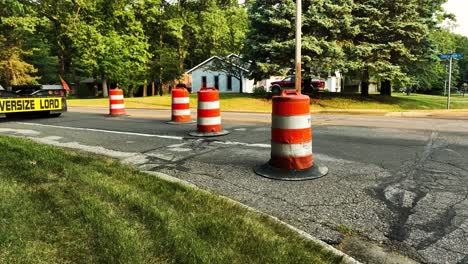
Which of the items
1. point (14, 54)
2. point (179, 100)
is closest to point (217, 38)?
point (14, 54)

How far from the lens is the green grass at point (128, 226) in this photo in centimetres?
256

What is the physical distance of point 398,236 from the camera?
3.11 metres

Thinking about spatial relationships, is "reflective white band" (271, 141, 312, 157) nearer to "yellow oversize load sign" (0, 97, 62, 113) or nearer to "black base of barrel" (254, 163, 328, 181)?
"black base of barrel" (254, 163, 328, 181)

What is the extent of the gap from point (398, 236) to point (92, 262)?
7.90ft

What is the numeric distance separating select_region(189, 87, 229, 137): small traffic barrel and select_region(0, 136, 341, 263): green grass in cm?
370

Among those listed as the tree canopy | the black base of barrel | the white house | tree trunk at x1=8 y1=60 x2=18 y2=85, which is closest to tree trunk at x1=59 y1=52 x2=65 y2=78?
the tree canopy

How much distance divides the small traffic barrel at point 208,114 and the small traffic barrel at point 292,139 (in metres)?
3.22

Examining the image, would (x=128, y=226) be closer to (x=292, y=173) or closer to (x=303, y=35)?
(x=292, y=173)

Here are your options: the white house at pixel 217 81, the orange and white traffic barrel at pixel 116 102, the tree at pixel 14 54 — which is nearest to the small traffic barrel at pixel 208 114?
the orange and white traffic barrel at pixel 116 102

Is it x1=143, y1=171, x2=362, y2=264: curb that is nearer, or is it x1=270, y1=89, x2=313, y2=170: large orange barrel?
x1=143, y1=171, x2=362, y2=264: curb

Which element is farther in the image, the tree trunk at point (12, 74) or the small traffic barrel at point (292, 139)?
the tree trunk at point (12, 74)

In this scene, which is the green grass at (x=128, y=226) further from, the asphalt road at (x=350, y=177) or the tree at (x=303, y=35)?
the tree at (x=303, y=35)

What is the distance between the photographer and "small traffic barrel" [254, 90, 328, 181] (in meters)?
4.78

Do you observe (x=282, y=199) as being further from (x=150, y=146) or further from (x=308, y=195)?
(x=150, y=146)
